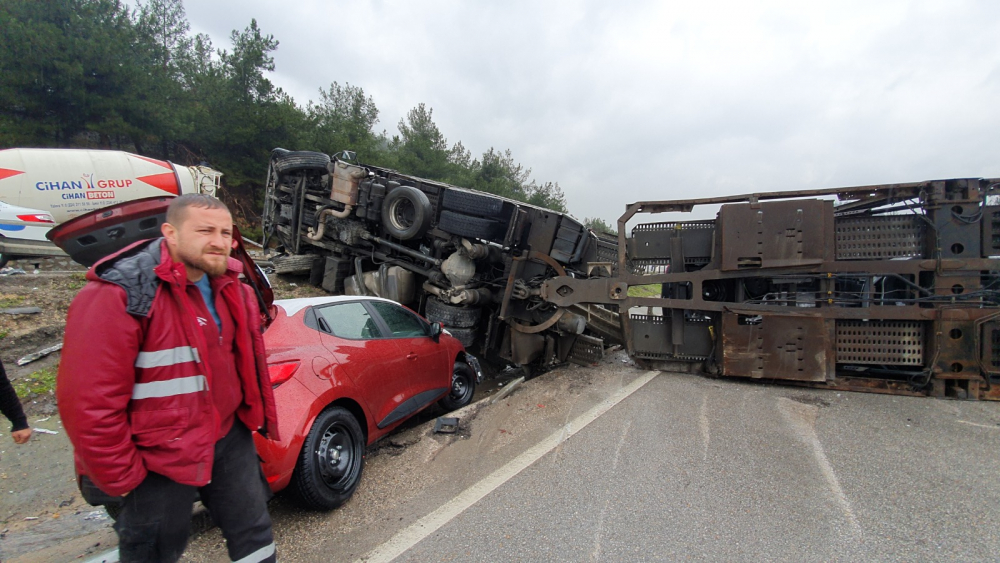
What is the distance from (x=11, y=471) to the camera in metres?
4.22

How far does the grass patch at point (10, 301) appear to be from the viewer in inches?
252

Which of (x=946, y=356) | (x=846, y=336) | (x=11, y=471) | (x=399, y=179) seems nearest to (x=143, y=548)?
(x=11, y=471)

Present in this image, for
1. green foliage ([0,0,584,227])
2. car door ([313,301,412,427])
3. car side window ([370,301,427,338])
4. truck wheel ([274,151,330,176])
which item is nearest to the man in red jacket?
car door ([313,301,412,427])

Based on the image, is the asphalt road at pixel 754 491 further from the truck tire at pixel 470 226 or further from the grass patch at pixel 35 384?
the grass patch at pixel 35 384

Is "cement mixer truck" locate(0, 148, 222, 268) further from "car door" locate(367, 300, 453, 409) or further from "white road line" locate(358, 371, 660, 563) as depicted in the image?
"white road line" locate(358, 371, 660, 563)

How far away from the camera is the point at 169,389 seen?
1737 mm

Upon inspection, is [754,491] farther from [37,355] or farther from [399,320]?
[37,355]

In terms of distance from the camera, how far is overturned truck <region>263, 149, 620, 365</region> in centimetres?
632

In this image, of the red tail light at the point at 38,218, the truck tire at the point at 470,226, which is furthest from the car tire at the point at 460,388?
the red tail light at the point at 38,218

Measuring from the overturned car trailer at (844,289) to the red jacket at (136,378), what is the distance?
4.35 m

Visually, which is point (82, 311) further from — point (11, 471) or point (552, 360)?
point (552, 360)

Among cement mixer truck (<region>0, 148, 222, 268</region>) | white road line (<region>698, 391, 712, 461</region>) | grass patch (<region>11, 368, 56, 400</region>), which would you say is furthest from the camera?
cement mixer truck (<region>0, 148, 222, 268</region>)

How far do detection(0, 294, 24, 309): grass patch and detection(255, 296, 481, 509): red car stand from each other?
5.20 m

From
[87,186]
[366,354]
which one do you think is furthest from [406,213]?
[87,186]
